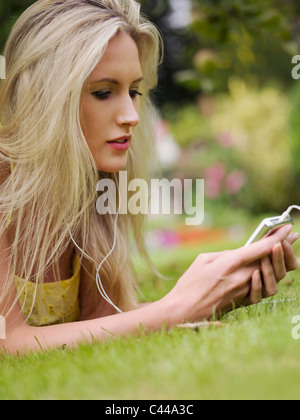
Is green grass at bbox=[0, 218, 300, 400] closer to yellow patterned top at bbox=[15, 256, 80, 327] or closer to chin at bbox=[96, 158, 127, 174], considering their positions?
yellow patterned top at bbox=[15, 256, 80, 327]

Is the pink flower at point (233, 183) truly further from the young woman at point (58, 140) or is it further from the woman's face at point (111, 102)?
the woman's face at point (111, 102)

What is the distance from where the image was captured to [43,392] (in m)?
1.37

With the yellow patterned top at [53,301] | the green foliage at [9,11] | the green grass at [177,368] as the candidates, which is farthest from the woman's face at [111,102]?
the green foliage at [9,11]

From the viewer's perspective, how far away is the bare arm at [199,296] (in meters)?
1.85

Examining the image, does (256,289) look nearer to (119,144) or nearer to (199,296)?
(199,296)

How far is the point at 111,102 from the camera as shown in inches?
89.5

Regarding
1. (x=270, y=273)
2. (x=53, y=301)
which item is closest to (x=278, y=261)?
(x=270, y=273)

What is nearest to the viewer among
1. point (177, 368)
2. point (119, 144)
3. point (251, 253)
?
point (177, 368)

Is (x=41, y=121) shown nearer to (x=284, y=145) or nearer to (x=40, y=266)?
(x=40, y=266)

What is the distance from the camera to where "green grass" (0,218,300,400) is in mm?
1245

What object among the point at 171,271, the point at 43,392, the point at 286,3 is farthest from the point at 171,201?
the point at 43,392

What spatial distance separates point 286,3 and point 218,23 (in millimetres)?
9242

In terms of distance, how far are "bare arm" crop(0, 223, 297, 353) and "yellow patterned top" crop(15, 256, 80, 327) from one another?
0.47 m

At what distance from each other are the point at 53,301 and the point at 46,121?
78 centimetres
